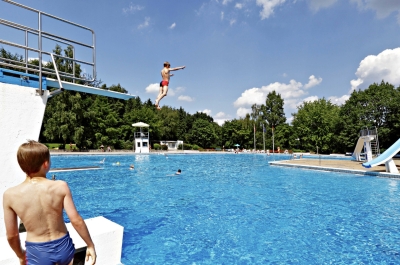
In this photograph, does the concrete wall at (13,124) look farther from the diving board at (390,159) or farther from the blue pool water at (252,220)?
the diving board at (390,159)

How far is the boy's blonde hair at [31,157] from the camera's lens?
1.69 metres

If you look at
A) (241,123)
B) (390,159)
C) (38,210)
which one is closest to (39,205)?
(38,210)

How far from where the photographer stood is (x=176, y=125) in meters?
55.0

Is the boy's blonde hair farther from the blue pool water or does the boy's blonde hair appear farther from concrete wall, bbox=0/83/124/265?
the blue pool water

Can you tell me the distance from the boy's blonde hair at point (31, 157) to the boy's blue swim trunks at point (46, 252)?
1.76ft

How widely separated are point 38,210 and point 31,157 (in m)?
0.38

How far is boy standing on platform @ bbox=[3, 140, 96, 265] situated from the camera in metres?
1.68

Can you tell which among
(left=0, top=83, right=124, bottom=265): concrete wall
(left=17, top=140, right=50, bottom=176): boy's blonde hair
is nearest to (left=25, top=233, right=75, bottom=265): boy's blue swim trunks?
(left=17, top=140, right=50, bottom=176): boy's blonde hair

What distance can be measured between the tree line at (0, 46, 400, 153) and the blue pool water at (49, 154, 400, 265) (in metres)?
16.9


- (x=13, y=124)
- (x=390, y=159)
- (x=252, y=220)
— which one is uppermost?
(x=13, y=124)

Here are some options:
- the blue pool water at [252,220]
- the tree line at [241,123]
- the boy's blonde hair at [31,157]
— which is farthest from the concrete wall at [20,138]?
the tree line at [241,123]

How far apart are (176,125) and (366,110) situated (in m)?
36.2

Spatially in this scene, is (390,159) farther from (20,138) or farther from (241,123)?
(241,123)

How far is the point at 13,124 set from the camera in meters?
3.68
